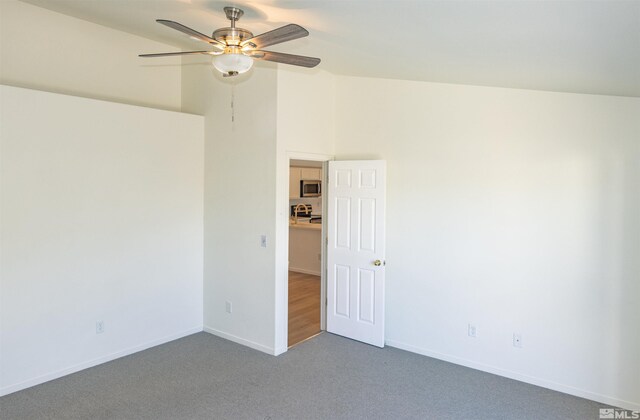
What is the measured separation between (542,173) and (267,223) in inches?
104

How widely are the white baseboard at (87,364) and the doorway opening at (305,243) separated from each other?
4.74ft

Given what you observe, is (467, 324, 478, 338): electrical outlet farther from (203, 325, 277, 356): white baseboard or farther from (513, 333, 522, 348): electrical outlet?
(203, 325, 277, 356): white baseboard

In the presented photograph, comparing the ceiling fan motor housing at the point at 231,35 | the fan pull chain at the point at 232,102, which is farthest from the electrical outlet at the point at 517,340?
the fan pull chain at the point at 232,102

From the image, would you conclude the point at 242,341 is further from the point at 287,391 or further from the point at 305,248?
the point at 305,248

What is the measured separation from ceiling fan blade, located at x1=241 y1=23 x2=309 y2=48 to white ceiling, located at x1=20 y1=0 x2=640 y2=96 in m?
0.25

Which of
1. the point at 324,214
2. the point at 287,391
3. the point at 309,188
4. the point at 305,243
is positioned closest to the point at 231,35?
the point at 324,214

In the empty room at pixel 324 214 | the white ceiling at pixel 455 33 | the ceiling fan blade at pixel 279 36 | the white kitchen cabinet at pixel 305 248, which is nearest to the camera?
the white ceiling at pixel 455 33

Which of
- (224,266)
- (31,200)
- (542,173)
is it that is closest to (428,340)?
(542,173)

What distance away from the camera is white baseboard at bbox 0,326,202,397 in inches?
132

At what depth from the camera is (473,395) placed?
10.9ft

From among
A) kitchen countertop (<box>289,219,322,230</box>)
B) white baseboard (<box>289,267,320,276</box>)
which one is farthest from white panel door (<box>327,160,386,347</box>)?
white baseboard (<box>289,267,320,276</box>)

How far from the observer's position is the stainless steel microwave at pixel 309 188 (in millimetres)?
8406

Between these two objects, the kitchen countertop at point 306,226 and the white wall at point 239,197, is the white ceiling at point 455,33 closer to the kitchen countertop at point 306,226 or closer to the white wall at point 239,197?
the white wall at point 239,197

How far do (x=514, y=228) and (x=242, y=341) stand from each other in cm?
307
